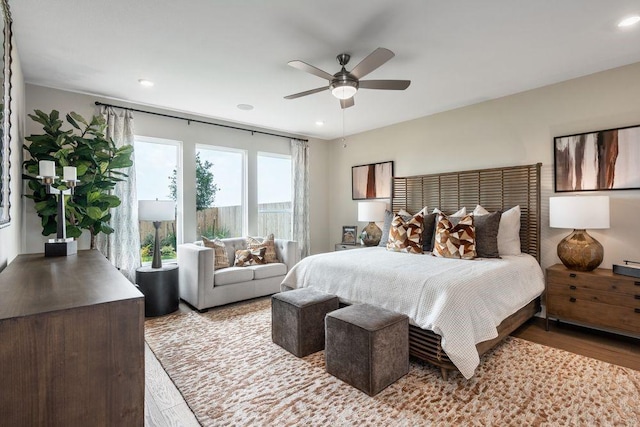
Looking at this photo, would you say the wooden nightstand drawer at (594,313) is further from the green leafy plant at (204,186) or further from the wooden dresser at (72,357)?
the green leafy plant at (204,186)

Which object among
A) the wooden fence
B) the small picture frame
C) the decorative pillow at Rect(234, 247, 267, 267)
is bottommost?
the decorative pillow at Rect(234, 247, 267, 267)

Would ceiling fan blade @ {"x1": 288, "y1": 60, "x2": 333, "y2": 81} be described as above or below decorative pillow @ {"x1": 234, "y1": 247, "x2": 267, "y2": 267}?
above

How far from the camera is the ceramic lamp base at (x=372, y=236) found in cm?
500

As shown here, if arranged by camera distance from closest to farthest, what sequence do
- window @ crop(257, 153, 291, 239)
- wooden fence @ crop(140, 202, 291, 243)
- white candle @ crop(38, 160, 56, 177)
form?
white candle @ crop(38, 160, 56, 177) < wooden fence @ crop(140, 202, 291, 243) < window @ crop(257, 153, 291, 239)

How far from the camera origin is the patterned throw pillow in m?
3.76

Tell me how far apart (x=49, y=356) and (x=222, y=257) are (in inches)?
132

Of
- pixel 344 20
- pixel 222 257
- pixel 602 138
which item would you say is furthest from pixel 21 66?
pixel 602 138

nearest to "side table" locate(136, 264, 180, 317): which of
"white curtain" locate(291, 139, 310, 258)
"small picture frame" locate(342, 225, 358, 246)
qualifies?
"white curtain" locate(291, 139, 310, 258)

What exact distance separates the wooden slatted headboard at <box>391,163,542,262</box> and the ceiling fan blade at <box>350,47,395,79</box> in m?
2.37

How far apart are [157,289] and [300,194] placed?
9.57 ft

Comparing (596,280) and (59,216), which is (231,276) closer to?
(59,216)

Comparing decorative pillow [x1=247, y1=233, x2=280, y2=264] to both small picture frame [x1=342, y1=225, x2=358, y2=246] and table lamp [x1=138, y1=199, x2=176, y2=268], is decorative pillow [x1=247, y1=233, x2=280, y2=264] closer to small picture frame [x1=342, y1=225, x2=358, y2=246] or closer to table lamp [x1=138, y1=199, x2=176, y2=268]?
table lamp [x1=138, y1=199, x2=176, y2=268]

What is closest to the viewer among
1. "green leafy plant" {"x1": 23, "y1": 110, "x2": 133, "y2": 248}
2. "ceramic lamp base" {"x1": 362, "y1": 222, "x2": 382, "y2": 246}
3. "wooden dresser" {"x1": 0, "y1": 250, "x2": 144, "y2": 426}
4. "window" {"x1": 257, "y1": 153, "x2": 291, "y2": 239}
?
"wooden dresser" {"x1": 0, "y1": 250, "x2": 144, "y2": 426}

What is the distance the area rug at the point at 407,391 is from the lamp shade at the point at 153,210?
1499mm
